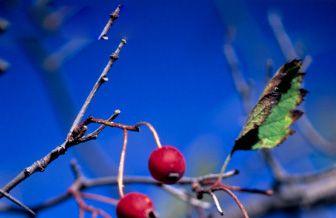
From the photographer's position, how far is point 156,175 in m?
1.18

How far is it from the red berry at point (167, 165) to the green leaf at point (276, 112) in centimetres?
31

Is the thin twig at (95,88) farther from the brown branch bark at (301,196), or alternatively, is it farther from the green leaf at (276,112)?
the brown branch bark at (301,196)

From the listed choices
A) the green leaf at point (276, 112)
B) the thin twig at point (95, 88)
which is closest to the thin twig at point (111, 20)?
the thin twig at point (95, 88)

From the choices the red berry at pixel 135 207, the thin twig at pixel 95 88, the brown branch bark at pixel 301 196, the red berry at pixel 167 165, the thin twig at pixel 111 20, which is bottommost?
the red berry at pixel 135 207

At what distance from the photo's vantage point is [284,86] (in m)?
1.41

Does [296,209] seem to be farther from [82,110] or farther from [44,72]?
[82,110]

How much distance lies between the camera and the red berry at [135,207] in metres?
1.06

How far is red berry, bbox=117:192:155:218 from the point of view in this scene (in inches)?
41.6

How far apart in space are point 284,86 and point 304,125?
1.33 meters

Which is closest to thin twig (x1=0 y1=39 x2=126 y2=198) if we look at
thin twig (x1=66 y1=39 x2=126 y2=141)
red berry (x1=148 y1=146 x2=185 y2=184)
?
thin twig (x1=66 y1=39 x2=126 y2=141)

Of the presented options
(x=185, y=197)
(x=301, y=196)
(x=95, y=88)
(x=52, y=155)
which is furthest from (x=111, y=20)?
(x=301, y=196)

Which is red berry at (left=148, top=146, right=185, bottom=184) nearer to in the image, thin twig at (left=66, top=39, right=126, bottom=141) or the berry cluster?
the berry cluster

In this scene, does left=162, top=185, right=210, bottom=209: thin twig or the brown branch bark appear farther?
the brown branch bark

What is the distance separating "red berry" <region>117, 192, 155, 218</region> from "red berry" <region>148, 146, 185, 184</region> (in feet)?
0.26
